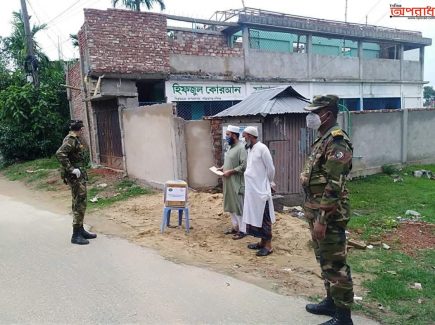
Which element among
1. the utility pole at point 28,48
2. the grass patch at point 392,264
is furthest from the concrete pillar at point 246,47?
the utility pole at point 28,48

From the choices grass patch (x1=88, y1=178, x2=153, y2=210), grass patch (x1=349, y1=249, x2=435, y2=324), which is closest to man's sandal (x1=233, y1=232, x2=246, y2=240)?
grass patch (x1=349, y1=249, x2=435, y2=324)

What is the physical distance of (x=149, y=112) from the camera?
970 cm

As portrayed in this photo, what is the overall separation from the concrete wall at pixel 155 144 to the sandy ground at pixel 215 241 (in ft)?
2.82

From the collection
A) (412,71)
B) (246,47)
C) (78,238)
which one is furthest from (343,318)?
(412,71)

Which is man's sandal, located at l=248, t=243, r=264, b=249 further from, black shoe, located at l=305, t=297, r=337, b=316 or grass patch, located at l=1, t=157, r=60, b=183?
grass patch, located at l=1, t=157, r=60, b=183

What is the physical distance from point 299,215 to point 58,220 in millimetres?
4413

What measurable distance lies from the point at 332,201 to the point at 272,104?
4.74 m

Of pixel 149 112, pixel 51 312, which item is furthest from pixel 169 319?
pixel 149 112

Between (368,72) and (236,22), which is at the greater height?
(236,22)

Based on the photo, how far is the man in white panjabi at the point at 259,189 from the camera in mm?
5004

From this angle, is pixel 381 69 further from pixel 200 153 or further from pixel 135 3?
pixel 200 153

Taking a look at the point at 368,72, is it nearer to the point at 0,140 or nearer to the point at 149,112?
the point at 149,112

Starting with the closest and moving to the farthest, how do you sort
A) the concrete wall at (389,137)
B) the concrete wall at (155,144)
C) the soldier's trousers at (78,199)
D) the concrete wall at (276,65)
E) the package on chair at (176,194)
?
1. the soldier's trousers at (78,199)
2. the package on chair at (176,194)
3. the concrete wall at (155,144)
4. the concrete wall at (389,137)
5. the concrete wall at (276,65)

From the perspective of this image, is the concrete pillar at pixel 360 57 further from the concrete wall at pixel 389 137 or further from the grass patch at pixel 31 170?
the grass patch at pixel 31 170
